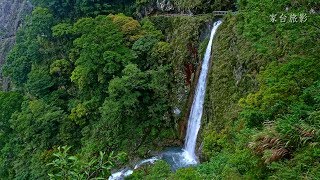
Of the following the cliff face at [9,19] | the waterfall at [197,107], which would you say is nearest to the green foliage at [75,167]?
the waterfall at [197,107]

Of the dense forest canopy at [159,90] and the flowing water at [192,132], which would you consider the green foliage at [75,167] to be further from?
the flowing water at [192,132]

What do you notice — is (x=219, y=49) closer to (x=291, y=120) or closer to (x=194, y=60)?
(x=194, y=60)

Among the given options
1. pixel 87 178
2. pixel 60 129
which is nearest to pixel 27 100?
pixel 60 129

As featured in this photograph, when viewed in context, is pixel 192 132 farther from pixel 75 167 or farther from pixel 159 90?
pixel 75 167

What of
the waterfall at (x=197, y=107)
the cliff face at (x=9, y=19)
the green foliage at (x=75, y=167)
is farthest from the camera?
the cliff face at (x=9, y=19)

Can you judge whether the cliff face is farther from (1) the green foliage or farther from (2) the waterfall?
(1) the green foliage

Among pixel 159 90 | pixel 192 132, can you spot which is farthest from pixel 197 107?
pixel 159 90
